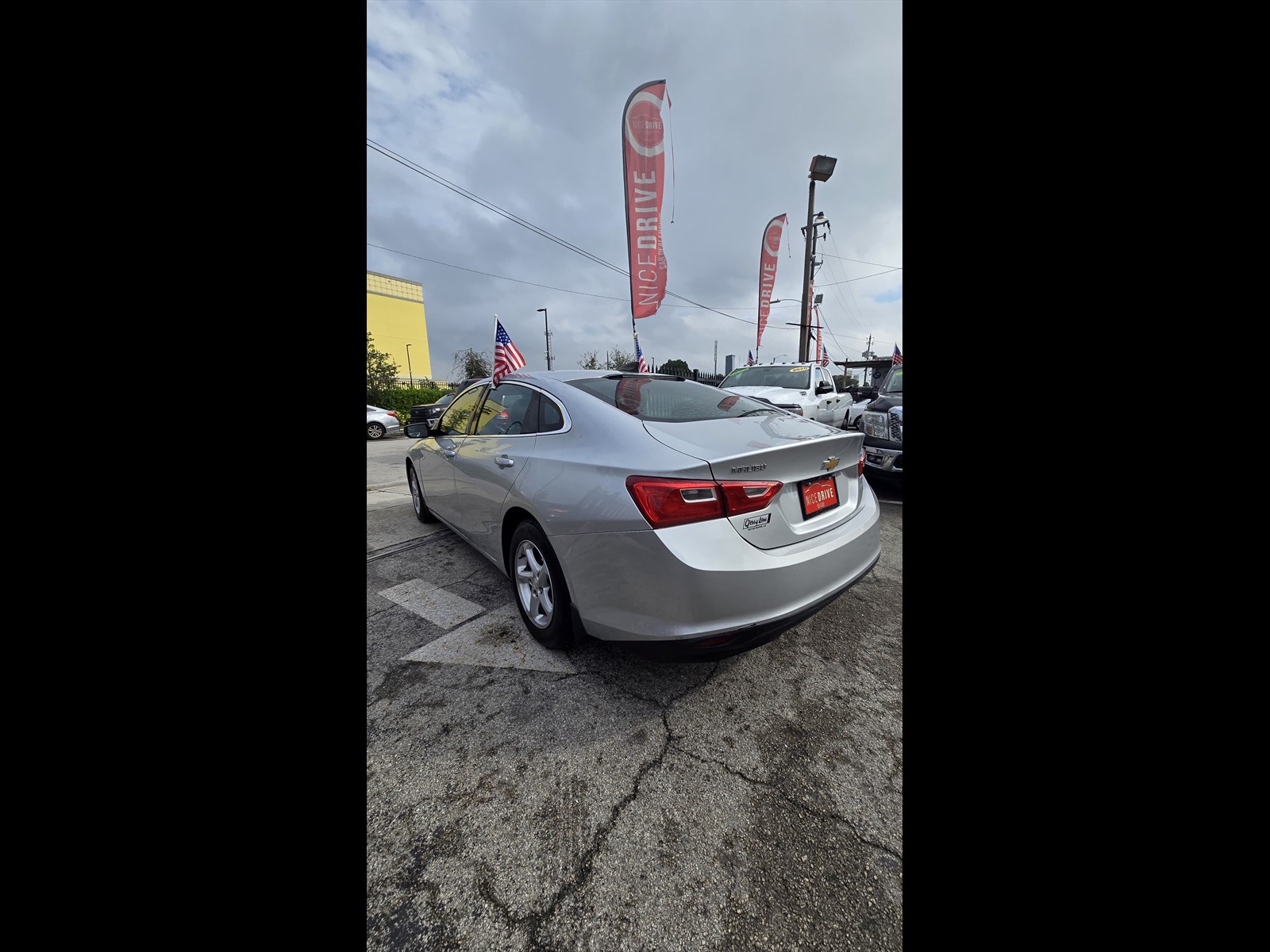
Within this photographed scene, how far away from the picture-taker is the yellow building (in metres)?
40.6

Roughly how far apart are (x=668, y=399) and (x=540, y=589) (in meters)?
1.23

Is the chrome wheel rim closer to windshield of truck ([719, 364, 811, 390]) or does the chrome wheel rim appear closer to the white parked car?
windshield of truck ([719, 364, 811, 390])

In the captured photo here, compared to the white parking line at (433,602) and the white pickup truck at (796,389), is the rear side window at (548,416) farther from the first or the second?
the white pickup truck at (796,389)

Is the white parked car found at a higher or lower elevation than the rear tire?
higher

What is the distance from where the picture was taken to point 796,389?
315 inches

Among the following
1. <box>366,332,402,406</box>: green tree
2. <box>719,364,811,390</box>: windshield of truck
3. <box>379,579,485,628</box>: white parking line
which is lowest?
<box>379,579,485,628</box>: white parking line

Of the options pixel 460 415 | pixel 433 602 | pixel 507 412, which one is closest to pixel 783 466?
pixel 507 412

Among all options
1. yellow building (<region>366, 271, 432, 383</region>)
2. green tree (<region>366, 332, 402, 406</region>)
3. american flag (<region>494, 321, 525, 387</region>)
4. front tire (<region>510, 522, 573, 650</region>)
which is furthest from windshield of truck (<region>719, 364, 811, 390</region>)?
yellow building (<region>366, 271, 432, 383</region>)

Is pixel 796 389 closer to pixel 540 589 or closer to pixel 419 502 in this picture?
pixel 419 502

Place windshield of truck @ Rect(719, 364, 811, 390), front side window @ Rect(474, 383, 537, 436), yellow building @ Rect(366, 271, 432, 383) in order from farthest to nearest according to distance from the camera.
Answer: yellow building @ Rect(366, 271, 432, 383) → windshield of truck @ Rect(719, 364, 811, 390) → front side window @ Rect(474, 383, 537, 436)

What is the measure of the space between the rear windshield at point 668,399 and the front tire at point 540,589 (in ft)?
2.59
